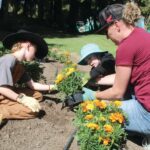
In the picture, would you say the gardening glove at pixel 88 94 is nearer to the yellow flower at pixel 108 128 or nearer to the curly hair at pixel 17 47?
the curly hair at pixel 17 47

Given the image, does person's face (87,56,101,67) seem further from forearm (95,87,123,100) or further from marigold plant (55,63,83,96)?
forearm (95,87,123,100)

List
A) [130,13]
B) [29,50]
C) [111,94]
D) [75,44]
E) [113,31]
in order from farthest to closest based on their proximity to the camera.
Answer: [75,44] < [29,50] < [111,94] < [113,31] < [130,13]

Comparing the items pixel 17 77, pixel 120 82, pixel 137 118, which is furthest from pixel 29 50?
pixel 137 118

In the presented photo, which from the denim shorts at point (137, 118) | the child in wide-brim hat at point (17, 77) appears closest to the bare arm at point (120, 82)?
the denim shorts at point (137, 118)

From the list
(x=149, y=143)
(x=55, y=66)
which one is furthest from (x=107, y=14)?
(x=55, y=66)

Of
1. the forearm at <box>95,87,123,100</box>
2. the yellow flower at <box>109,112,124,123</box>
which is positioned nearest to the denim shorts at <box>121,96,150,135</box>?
the forearm at <box>95,87,123,100</box>

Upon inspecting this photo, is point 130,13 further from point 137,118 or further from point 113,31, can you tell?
point 137,118

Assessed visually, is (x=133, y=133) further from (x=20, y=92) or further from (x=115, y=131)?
(x=20, y=92)

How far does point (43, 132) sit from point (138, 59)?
130 cm

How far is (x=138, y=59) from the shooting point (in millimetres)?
4637

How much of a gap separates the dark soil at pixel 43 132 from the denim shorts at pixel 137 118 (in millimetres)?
194

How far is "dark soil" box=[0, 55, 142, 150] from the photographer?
15.4 feet

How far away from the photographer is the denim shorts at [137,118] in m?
4.78

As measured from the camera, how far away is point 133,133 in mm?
5027
